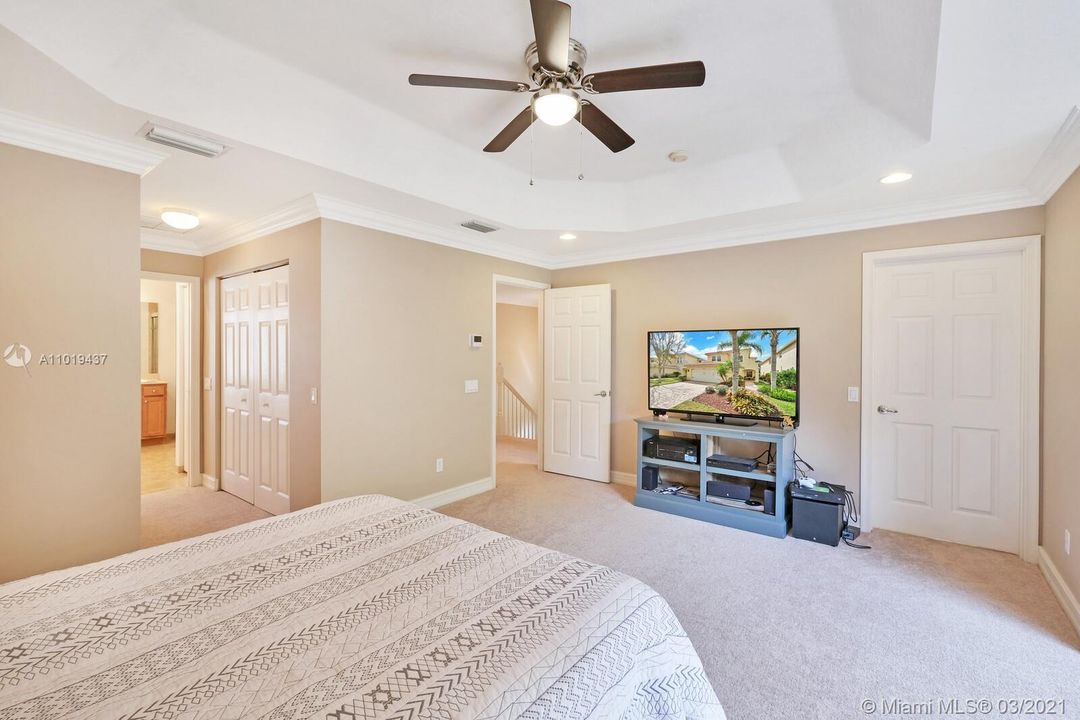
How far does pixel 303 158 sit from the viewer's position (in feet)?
8.80

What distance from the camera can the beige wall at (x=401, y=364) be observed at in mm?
3469

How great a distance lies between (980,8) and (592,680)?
239cm

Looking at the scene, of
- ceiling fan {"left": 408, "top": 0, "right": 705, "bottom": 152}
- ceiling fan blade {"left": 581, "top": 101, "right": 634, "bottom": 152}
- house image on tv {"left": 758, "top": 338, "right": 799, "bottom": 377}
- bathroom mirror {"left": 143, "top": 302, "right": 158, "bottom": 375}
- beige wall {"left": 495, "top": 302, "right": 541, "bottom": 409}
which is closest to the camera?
ceiling fan {"left": 408, "top": 0, "right": 705, "bottom": 152}

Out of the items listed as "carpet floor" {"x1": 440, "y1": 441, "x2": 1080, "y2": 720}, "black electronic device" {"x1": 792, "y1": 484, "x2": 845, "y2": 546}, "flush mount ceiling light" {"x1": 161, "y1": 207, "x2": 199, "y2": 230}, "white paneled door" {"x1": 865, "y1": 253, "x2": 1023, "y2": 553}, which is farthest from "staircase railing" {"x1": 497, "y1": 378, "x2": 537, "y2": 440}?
"flush mount ceiling light" {"x1": 161, "y1": 207, "x2": 199, "y2": 230}

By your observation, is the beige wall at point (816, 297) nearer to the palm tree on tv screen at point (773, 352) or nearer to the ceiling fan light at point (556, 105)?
the palm tree on tv screen at point (773, 352)

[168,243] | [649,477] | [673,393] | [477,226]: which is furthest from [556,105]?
[168,243]

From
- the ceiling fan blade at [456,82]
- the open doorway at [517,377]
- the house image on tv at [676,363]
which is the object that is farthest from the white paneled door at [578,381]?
the ceiling fan blade at [456,82]

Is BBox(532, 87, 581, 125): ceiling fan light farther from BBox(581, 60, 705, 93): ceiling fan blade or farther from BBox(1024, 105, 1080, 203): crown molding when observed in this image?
BBox(1024, 105, 1080, 203): crown molding

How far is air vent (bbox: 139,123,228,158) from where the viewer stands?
2.32 meters

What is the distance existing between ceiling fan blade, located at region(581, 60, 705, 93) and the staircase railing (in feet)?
19.3

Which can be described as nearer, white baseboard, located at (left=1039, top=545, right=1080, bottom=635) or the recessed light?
white baseboard, located at (left=1039, top=545, right=1080, bottom=635)

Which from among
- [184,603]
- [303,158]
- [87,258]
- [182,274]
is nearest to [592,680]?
[184,603]

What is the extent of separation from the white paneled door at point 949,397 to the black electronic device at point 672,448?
1.32m

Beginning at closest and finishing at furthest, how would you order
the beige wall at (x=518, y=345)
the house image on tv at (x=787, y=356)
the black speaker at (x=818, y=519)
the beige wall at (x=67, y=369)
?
the beige wall at (x=67, y=369), the black speaker at (x=818, y=519), the house image on tv at (x=787, y=356), the beige wall at (x=518, y=345)
